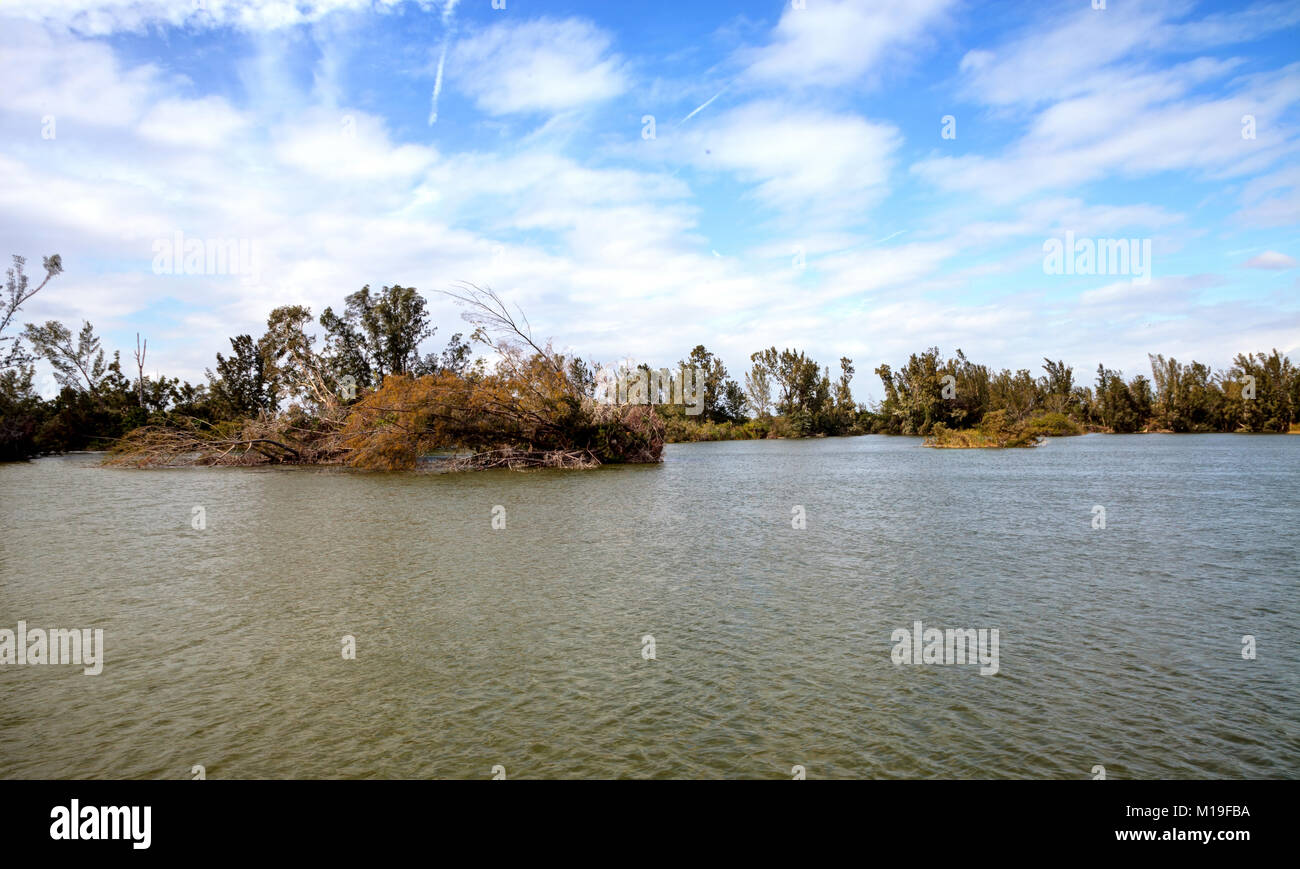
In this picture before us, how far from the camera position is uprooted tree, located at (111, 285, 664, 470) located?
92.3ft

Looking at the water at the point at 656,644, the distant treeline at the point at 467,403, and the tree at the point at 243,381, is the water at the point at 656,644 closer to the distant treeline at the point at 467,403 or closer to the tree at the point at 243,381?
the distant treeline at the point at 467,403

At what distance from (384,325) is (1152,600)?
5715 centimetres

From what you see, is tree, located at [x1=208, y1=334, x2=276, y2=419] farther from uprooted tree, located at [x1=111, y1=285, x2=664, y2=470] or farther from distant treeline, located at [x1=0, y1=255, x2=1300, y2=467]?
uprooted tree, located at [x1=111, y1=285, x2=664, y2=470]

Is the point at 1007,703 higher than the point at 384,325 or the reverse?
the reverse

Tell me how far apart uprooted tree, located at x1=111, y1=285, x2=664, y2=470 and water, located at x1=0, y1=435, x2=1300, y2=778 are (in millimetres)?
13218

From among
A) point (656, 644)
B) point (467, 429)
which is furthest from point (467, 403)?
point (656, 644)

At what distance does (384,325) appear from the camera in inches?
2264

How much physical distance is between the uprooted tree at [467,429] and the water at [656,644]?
13218mm

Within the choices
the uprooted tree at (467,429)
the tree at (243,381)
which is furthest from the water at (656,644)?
the tree at (243,381)

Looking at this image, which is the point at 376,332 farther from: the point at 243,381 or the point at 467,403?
→ the point at 467,403
